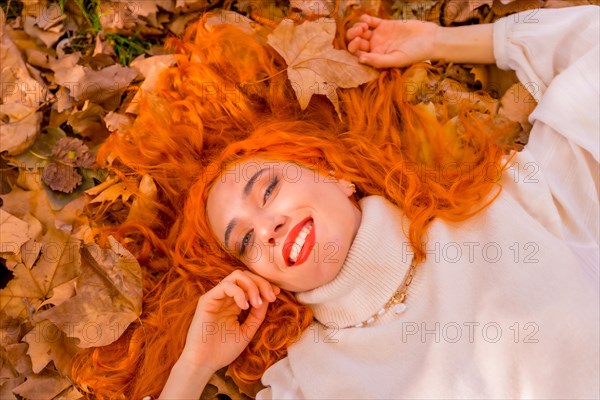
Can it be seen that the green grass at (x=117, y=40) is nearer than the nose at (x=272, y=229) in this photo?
No

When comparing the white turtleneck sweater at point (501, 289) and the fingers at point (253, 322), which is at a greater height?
the white turtleneck sweater at point (501, 289)

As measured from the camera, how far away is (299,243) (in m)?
2.31

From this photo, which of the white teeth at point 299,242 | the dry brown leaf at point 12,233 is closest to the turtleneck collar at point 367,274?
the white teeth at point 299,242

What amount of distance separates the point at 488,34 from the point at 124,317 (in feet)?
6.97

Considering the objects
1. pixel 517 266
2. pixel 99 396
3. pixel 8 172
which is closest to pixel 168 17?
pixel 8 172

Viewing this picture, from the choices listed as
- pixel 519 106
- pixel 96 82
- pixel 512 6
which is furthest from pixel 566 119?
pixel 96 82

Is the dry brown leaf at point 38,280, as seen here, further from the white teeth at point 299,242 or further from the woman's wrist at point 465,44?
the woman's wrist at point 465,44

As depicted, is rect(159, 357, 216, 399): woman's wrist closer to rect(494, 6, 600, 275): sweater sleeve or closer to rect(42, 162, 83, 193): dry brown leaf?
rect(42, 162, 83, 193): dry brown leaf

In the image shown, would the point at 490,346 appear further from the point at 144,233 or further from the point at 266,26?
the point at 266,26

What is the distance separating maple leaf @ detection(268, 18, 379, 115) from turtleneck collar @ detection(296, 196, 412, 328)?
2.08ft

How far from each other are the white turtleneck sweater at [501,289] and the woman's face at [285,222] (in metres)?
0.10

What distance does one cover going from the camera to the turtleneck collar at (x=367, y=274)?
238cm

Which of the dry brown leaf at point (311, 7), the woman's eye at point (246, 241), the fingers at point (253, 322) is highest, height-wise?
the dry brown leaf at point (311, 7)

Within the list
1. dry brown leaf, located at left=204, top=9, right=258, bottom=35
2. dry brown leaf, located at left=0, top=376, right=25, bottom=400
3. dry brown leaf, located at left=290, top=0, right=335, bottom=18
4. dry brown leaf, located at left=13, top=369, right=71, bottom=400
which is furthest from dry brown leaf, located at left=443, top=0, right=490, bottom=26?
dry brown leaf, located at left=0, top=376, right=25, bottom=400
